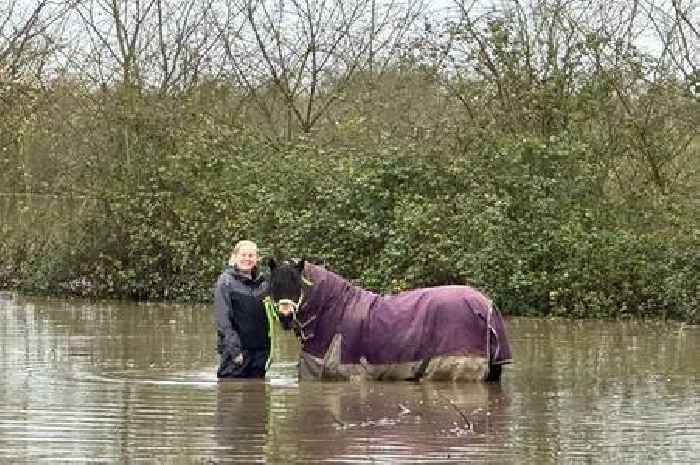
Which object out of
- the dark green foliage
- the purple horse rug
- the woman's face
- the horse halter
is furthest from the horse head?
the dark green foliage

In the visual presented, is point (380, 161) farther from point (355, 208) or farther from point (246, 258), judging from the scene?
point (246, 258)

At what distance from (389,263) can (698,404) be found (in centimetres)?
1094

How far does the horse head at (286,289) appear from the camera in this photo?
13227mm

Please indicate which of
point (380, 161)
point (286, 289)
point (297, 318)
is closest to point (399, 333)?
point (297, 318)

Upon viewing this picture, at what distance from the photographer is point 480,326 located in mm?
13484

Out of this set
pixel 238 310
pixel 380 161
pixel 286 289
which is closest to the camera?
pixel 286 289

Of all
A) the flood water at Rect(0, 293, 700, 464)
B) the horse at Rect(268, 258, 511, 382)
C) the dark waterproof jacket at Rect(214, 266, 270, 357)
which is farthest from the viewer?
the dark waterproof jacket at Rect(214, 266, 270, 357)

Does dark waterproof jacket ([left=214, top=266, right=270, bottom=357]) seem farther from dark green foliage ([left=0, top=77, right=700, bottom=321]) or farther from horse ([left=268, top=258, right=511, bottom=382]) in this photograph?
dark green foliage ([left=0, top=77, right=700, bottom=321])

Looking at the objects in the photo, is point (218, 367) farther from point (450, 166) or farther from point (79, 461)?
point (450, 166)

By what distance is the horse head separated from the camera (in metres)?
13.2

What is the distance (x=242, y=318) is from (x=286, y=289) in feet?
2.30

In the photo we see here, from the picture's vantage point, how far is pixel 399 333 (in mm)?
13461

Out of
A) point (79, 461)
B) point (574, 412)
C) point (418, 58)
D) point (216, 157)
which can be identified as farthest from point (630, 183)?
point (79, 461)

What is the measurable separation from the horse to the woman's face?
49cm
